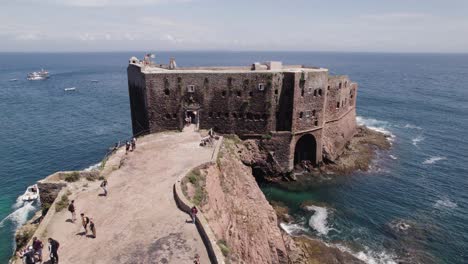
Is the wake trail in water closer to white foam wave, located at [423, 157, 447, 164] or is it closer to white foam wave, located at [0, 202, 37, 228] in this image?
white foam wave, located at [423, 157, 447, 164]

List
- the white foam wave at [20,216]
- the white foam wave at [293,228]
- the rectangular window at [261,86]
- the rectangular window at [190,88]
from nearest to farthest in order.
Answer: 1. the white foam wave at [293,228]
2. the white foam wave at [20,216]
3. the rectangular window at [190,88]
4. the rectangular window at [261,86]

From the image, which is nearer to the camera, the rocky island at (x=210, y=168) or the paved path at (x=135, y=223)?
the paved path at (x=135, y=223)

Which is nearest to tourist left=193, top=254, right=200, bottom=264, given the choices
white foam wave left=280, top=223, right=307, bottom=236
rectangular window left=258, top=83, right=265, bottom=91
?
white foam wave left=280, top=223, right=307, bottom=236

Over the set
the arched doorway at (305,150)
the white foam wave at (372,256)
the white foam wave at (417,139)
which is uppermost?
the arched doorway at (305,150)

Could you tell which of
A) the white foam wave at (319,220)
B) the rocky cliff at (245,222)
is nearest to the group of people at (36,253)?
the rocky cliff at (245,222)

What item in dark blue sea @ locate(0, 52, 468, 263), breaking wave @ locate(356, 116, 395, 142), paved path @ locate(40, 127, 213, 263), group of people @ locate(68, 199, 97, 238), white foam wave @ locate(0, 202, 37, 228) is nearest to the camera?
paved path @ locate(40, 127, 213, 263)

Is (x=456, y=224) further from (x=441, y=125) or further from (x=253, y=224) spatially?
(x=441, y=125)

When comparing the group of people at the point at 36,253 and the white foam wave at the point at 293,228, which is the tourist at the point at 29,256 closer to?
the group of people at the point at 36,253
